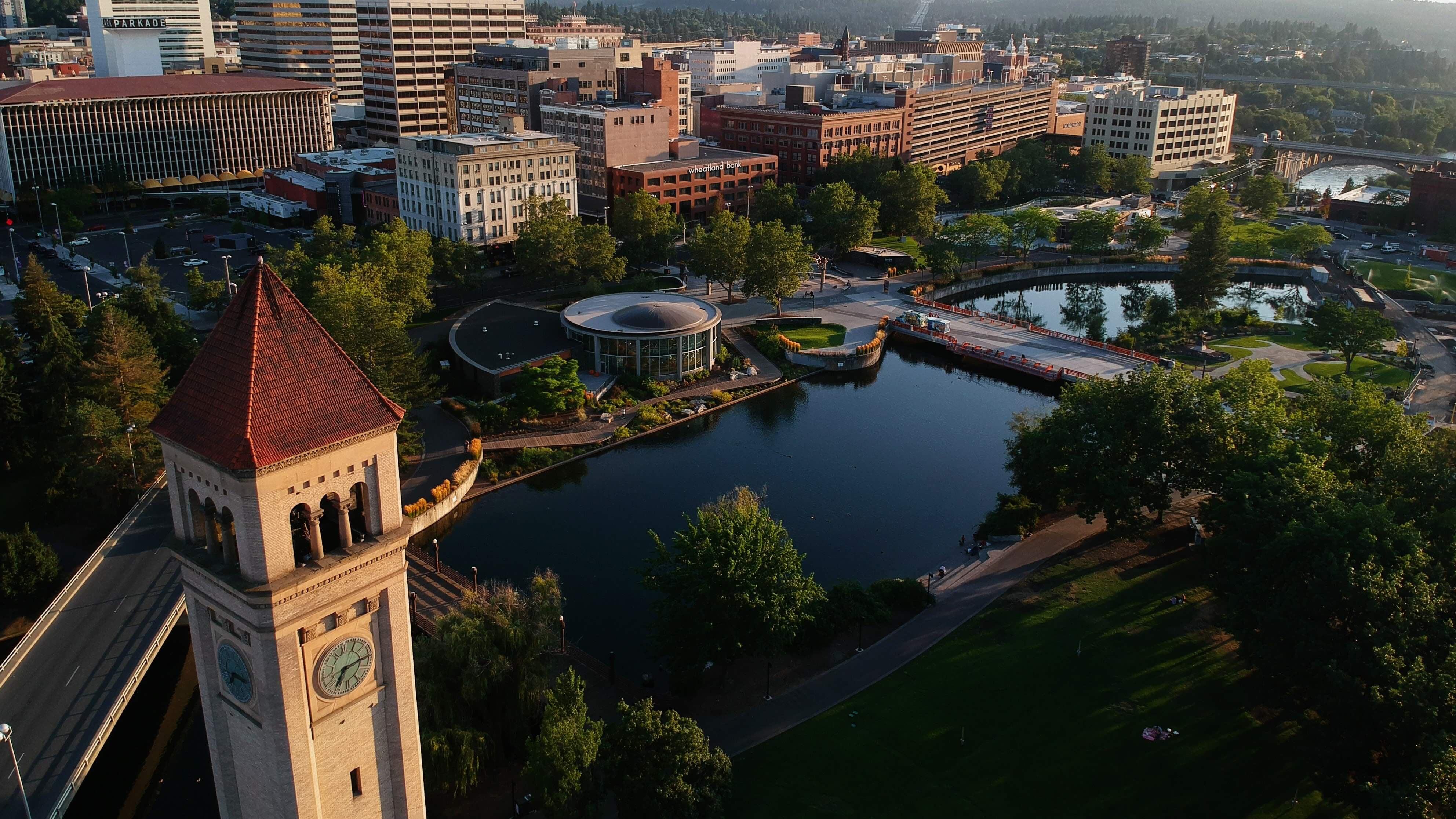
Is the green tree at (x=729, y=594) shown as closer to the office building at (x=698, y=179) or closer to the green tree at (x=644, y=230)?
the green tree at (x=644, y=230)

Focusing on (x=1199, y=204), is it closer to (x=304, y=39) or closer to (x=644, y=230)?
(x=644, y=230)

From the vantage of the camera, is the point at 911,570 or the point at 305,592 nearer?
the point at 305,592

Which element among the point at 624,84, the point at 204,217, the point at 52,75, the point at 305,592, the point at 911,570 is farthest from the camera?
the point at 52,75

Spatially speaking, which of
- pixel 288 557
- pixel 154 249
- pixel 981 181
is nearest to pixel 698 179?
pixel 981 181

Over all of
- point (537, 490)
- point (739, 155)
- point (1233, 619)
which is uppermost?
point (739, 155)

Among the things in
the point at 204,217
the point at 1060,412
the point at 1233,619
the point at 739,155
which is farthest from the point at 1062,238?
the point at 204,217

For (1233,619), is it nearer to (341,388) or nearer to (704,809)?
(704,809)

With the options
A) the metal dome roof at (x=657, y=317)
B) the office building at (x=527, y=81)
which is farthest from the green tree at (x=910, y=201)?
the metal dome roof at (x=657, y=317)
